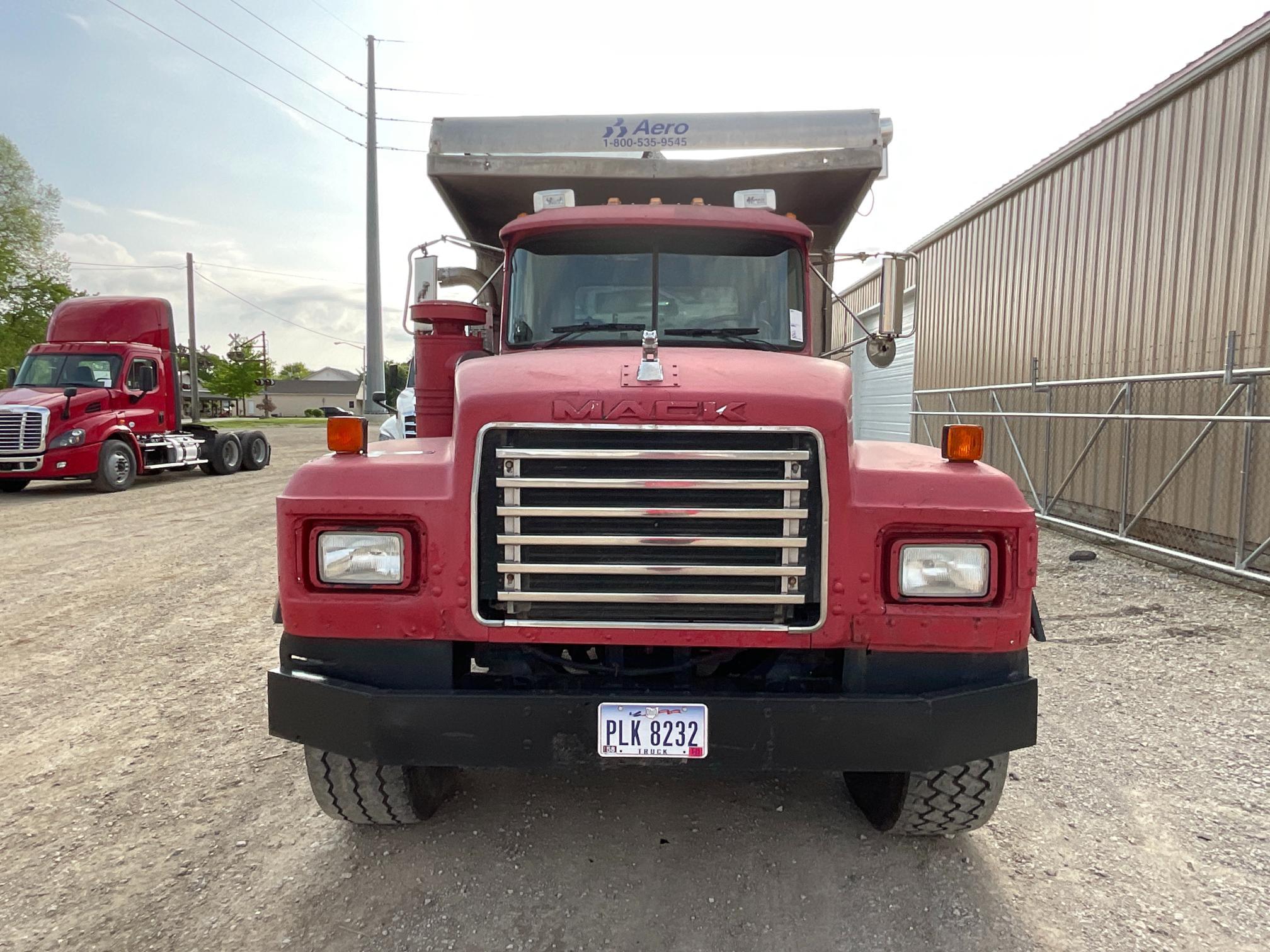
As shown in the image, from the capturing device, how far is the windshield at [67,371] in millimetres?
13922

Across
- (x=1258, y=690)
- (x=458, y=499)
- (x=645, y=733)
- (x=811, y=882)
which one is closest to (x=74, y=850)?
(x=458, y=499)

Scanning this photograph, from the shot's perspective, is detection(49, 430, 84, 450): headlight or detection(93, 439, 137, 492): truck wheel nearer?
detection(49, 430, 84, 450): headlight

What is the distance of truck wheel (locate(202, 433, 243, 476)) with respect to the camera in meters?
16.8

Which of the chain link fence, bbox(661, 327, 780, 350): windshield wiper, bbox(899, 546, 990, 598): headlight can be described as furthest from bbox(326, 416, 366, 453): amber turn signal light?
the chain link fence

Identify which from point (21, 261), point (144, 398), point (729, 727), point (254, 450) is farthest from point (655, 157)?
point (21, 261)

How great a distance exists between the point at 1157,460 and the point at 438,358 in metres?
7.35

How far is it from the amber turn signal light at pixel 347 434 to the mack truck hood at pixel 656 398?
0.37m

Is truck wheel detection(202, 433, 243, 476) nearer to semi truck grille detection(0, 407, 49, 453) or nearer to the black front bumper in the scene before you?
semi truck grille detection(0, 407, 49, 453)

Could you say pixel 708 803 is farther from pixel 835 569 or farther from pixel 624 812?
pixel 835 569

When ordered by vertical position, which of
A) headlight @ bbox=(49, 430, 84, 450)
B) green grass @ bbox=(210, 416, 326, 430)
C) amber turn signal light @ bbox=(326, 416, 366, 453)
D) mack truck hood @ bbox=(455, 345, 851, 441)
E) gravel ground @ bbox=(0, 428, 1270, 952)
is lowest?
green grass @ bbox=(210, 416, 326, 430)

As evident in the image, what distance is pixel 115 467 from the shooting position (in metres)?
13.9

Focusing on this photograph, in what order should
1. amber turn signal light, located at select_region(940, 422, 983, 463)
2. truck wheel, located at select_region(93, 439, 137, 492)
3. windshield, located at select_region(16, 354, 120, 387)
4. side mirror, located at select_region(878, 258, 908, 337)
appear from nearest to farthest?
amber turn signal light, located at select_region(940, 422, 983, 463) < side mirror, located at select_region(878, 258, 908, 337) < truck wheel, located at select_region(93, 439, 137, 492) < windshield, located at select_region(16, 354, 120, 387)

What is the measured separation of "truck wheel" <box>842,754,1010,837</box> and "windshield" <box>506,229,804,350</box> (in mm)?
1918

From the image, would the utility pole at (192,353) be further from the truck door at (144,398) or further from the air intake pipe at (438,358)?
the air intake pipe at (438,358)
